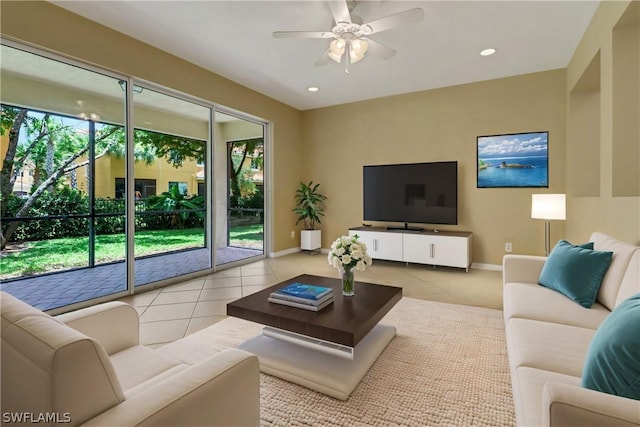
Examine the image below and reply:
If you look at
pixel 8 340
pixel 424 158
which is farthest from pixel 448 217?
pixel 8 340

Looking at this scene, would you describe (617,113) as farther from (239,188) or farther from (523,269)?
(239,188)

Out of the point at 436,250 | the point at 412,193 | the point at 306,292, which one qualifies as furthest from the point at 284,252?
the point at 306,292

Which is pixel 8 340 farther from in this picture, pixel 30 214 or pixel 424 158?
pixel 424 158

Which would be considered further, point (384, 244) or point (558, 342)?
point (384, 244)

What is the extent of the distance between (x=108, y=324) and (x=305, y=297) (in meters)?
1.08

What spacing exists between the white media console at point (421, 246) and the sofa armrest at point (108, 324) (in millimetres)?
3971

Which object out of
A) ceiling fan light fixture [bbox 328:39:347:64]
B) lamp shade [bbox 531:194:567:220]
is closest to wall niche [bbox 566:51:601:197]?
lamp shade [bbox 531:194:567:220]

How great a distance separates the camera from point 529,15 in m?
2.99

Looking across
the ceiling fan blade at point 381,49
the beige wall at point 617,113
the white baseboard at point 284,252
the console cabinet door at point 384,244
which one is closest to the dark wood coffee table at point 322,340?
the beige wall at point 617,113

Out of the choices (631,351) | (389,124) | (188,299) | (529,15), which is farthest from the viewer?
(389,124)

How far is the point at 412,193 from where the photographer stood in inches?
200

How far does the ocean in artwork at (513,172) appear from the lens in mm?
4348

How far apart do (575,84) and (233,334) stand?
466 centimetres

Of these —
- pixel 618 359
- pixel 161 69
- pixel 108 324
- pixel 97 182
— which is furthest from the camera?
pixel 161 69
